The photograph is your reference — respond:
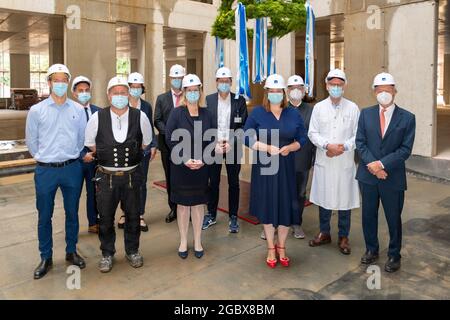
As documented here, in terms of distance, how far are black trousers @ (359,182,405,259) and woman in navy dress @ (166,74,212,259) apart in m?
1.44

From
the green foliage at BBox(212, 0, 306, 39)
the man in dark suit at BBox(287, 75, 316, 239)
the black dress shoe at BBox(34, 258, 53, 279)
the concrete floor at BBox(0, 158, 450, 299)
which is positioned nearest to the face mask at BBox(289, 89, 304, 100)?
the man in dark suit at BBox(287, 75, 316, 239)

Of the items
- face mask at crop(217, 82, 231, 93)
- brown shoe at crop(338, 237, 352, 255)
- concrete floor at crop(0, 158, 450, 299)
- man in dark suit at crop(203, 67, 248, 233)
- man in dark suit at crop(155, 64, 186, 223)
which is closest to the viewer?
concrete floor at crop(0, 158, 450, 299)

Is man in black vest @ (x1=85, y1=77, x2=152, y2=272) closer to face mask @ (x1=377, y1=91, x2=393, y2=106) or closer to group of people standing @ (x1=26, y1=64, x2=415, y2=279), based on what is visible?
group of people standing @ (x1=26, y1=64, x2=415, y2=279)

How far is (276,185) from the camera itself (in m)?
3.49

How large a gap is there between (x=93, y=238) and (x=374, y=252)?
281 centimetres

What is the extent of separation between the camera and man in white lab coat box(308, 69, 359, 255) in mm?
3746

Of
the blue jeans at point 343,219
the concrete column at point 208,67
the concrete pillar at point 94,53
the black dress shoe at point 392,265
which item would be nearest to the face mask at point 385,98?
the blue jeans at point 343,219

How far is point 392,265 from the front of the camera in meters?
3.45

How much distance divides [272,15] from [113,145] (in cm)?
267

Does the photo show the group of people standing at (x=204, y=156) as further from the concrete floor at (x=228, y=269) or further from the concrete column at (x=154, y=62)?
the concrete column at (x=154, y=62)

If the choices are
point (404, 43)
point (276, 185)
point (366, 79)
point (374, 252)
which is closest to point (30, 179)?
point (276, 185)

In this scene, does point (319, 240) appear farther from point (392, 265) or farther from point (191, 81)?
point (191, 81)

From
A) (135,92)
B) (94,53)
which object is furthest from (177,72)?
(94,53)

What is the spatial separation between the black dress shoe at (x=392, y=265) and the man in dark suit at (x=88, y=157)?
273 cm
